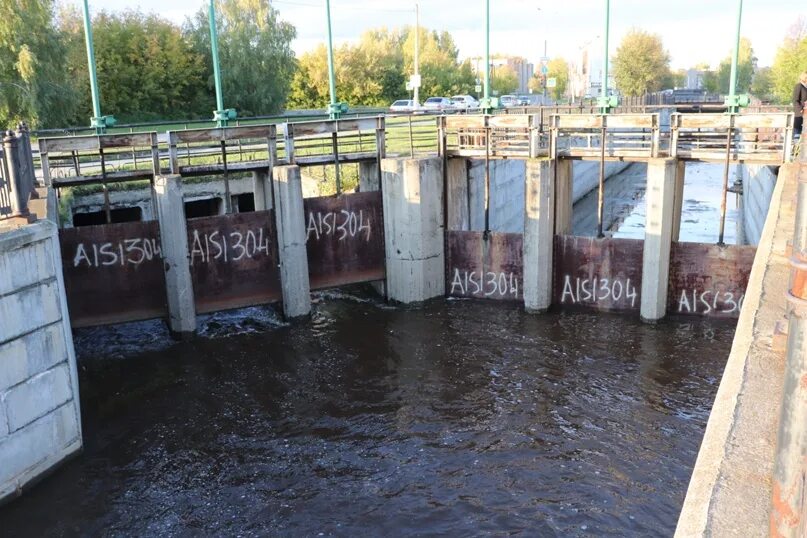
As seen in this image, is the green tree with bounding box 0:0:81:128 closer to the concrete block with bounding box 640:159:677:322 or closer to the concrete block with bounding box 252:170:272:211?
the concrete block with bounding box 252:170:272:211

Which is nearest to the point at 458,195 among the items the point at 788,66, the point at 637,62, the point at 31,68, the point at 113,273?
the point at 113,273

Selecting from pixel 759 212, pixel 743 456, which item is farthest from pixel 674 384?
pixel 743 456

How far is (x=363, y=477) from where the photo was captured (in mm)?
11562

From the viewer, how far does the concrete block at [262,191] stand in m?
20.0

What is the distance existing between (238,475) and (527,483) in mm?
4530

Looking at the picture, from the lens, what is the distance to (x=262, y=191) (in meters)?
20.4

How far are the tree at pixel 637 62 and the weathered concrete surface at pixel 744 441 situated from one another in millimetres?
81956

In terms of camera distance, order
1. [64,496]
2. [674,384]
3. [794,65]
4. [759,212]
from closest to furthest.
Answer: [64,496] → [674,384] → [759,212] → [794,65]

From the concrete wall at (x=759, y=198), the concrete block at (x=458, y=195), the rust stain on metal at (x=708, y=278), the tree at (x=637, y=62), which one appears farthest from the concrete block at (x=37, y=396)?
the tree at (x=637, y=62)

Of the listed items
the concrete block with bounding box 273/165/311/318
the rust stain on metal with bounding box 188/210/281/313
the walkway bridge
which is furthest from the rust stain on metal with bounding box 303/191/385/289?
the rust stain on metal with bounding box 188/210/281/313

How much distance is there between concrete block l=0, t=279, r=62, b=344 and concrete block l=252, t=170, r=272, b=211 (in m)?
9.13

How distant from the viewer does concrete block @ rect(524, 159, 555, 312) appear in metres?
18.4

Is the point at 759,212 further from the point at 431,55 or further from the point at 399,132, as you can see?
the point at 431,55

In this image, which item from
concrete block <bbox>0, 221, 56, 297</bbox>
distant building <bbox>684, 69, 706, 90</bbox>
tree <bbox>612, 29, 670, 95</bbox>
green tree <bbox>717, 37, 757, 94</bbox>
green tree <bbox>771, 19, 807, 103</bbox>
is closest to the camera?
concrete block <bbox>0, 221, 56, 297</bbox>
